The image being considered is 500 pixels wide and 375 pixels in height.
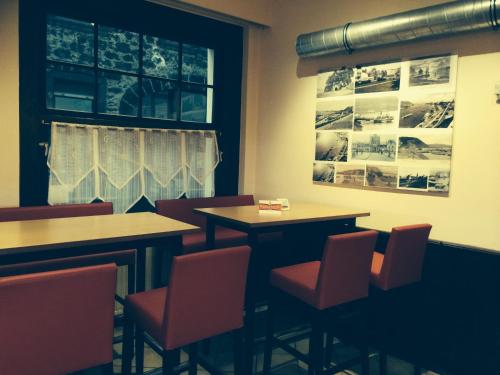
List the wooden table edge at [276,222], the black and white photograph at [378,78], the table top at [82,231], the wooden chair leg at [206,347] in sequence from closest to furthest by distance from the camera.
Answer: the table top at [82,231] → the wooden table edge at [276,222] → the wooden chair leg at [206,347] → the black and white photograph at [378,78]

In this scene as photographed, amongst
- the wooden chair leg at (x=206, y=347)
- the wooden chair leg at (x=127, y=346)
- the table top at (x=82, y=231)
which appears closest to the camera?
the table top at (x=82, y=231)

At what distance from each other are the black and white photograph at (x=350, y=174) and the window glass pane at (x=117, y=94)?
161 centimetres

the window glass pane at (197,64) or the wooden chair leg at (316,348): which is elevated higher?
the window glass pane at (197,64)

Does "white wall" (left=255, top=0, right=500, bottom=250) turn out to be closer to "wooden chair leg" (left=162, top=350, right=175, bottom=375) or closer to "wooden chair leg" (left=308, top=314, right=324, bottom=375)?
"wooden chair leg" (left=308, top=314, right=324, bottom=375)


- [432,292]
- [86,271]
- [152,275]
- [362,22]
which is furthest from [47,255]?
[362,22]

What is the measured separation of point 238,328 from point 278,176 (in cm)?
207

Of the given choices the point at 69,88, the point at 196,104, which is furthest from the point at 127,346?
the point at 196,104

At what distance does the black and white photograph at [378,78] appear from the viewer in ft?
9.69

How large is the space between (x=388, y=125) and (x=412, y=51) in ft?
1.61

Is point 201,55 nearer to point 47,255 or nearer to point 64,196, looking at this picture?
point 64,196

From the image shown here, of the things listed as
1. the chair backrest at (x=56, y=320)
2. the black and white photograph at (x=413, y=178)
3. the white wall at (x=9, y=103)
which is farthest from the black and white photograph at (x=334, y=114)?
the chair backrest at (x=56, y=320)

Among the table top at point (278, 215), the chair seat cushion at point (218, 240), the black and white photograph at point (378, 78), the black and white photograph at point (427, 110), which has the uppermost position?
the black and white photograph at point (378, 78)

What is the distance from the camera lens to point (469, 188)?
2.63 m

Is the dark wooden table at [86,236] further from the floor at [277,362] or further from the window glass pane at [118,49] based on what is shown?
the window glass pane at [118,49]
